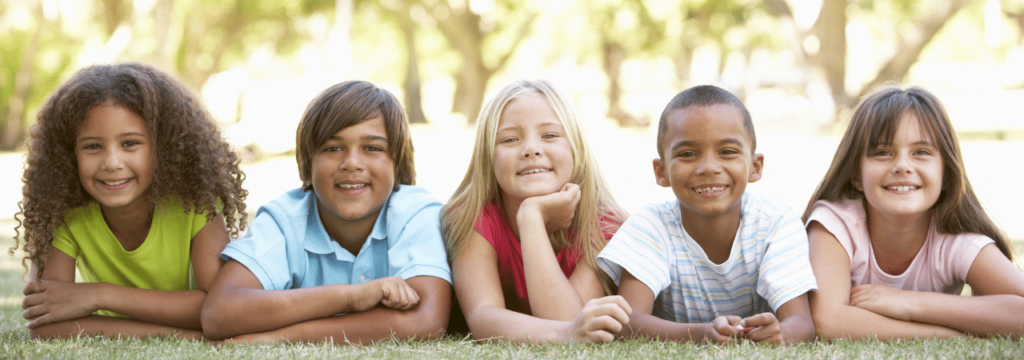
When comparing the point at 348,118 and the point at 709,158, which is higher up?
Result: the point at 348,118

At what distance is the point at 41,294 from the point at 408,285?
4.85 feet

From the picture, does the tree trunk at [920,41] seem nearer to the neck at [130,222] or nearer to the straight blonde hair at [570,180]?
the straight blonde hair at [570,180]

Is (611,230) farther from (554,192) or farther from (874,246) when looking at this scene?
(874,246)

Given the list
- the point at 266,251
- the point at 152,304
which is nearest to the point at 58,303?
the point at 152,304

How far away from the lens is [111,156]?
3.36m

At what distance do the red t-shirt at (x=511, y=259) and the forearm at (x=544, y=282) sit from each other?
0.86 ft

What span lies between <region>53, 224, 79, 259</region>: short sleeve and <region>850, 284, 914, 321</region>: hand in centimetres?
320

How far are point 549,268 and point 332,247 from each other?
999 millimetres

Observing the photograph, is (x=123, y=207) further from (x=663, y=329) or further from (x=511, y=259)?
(x=663, y=329)

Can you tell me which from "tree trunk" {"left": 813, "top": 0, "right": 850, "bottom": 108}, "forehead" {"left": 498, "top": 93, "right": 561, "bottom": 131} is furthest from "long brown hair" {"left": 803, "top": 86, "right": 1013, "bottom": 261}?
"tree trunk" {"left": 813, "top": 0, "right": 850, "bottom": 108}

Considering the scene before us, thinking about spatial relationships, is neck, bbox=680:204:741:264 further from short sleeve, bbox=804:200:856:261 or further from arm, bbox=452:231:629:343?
arm, bbox=452:231:629:343

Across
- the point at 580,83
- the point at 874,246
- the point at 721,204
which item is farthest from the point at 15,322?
the point at 580,83

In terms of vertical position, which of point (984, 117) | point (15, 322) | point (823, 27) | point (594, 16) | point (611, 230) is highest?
point (594, 16)

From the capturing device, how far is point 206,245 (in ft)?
11.5
